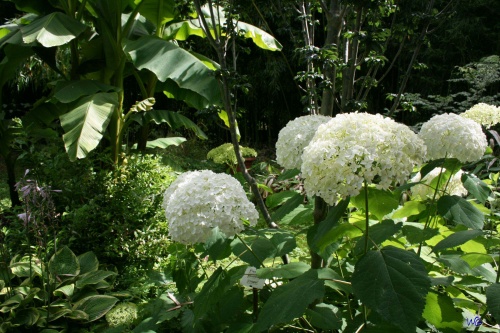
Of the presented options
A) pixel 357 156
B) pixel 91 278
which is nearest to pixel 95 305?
pixel 91 278

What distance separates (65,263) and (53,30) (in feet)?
7.23

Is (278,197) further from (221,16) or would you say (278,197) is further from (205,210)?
(221,16)

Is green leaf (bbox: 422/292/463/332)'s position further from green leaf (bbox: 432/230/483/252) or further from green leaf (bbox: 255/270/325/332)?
green leaf (bbox: 255/270/325/332)

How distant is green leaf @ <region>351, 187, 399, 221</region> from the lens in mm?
1300

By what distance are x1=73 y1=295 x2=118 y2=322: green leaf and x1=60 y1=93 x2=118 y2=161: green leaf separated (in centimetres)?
123

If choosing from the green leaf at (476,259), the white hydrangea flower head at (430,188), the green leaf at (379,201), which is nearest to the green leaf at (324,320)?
the green leaf at (379,201)

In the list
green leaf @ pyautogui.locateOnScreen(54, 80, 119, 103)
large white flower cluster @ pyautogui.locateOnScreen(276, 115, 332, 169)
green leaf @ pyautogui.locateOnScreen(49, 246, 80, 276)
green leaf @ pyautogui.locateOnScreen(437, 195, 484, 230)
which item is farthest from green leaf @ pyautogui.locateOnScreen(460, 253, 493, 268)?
green leaf @ pyautogui.locateOnScreen(54, 80, 119, 103)

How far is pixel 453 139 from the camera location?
1.44 m

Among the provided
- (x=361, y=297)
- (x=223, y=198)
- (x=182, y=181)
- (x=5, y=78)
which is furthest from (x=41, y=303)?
(x=5, y=78)

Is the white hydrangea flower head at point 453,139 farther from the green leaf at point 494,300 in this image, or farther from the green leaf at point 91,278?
the green leaf at point 91,278

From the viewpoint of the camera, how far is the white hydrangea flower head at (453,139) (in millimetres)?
1442

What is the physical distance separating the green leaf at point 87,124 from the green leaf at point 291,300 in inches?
102

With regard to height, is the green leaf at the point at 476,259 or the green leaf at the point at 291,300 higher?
the green leaf at the point at 291,300

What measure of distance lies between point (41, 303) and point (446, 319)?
7.61 ft
